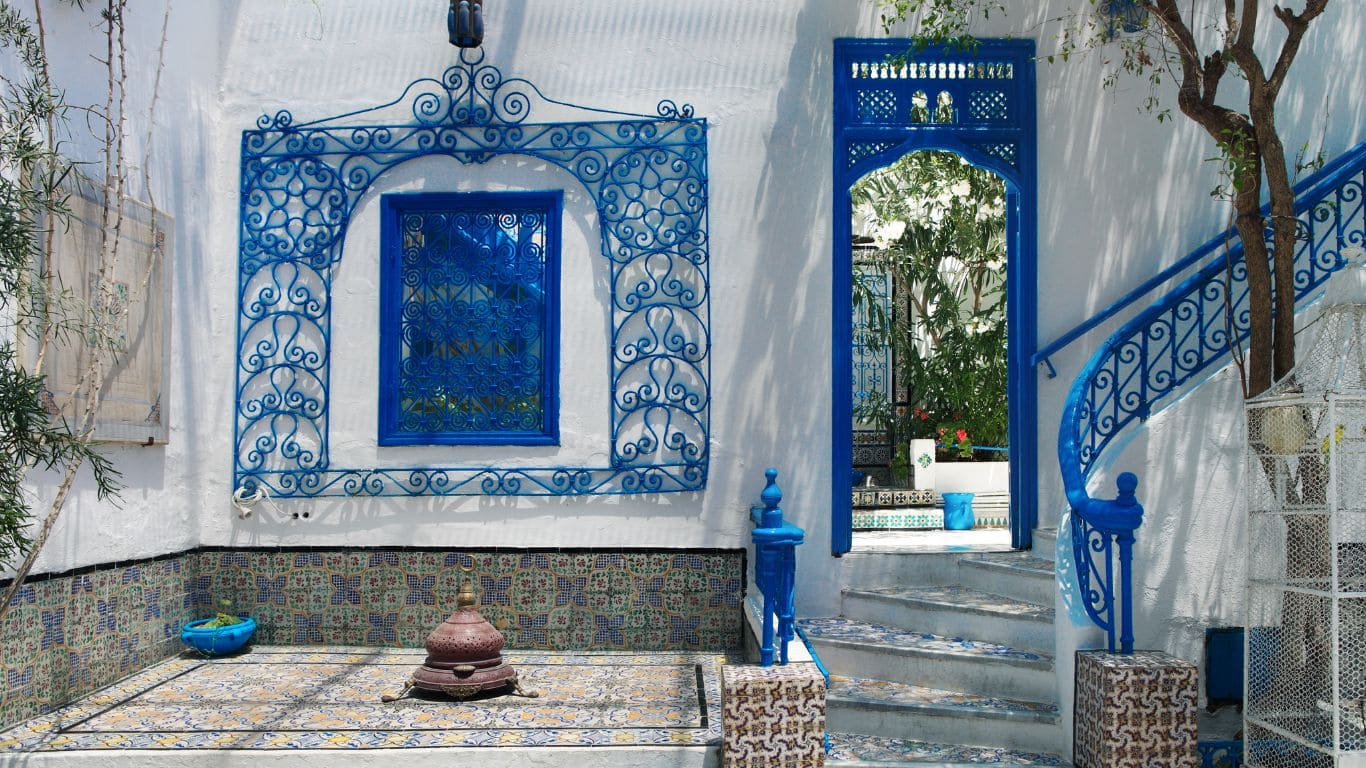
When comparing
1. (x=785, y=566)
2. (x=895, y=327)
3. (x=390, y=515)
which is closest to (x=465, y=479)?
(x=390, y=515)

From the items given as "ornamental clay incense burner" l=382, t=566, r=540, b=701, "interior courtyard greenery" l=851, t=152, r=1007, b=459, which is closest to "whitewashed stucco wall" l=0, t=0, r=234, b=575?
"ornamental clay incense burner" l=382, t=566, r=540, b=701

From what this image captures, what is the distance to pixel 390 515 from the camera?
638cm

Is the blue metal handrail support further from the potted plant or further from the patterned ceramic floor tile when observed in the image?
the potted plant

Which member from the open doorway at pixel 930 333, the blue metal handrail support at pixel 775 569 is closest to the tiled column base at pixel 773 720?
the blue metal handrail support at pixel 775 569

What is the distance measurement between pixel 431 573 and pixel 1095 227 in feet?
13.1

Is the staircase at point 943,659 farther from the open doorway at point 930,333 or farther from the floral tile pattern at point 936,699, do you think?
the open doorway at point 930,333

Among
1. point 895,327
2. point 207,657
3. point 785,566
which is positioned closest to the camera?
point 785,566

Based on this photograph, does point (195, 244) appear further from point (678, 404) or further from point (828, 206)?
point (828, 206)

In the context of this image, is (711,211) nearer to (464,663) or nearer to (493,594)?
(493,594)

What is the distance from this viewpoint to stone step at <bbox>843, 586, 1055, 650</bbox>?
5.35m

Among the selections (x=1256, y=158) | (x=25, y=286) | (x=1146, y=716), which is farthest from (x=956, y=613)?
(x=25, y=286)

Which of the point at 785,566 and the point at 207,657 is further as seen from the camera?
the point at 207,657

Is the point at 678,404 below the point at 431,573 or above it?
above

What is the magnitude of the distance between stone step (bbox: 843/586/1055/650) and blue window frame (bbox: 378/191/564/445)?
1.92m
